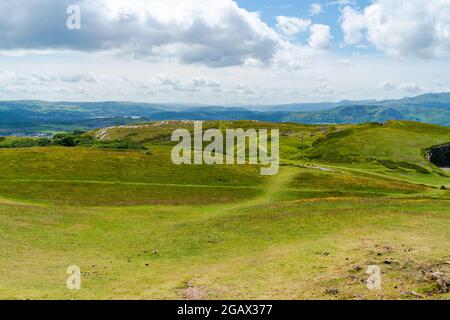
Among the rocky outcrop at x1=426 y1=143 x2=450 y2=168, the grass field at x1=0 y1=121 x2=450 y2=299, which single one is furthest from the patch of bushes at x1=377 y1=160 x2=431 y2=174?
the grass field at x1=0 y1=121 x2=450 y2=299

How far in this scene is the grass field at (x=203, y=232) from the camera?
27234mm

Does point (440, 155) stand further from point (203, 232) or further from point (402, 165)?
point (203, 232)

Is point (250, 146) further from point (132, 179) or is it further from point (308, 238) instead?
point (308, 238)

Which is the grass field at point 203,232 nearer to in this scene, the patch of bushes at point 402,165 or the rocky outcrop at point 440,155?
the patch of bushes at point 402,165

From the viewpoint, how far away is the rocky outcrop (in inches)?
6262

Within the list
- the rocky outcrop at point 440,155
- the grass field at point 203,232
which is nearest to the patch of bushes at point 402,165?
the rocky outcrop at point 440,155

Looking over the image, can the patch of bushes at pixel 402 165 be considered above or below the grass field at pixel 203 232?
below

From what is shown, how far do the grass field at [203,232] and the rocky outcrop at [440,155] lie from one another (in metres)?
76.6

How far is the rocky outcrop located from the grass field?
76556 millimetres

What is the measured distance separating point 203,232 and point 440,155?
5681 inches

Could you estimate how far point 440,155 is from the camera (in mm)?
162375

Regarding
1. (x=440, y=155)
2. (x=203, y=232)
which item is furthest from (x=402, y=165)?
(x=203, y=232)

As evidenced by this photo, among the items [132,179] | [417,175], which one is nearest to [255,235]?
[132,179]

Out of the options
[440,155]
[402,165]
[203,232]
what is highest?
[440,155]
